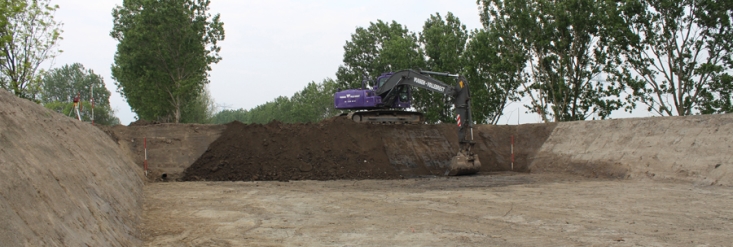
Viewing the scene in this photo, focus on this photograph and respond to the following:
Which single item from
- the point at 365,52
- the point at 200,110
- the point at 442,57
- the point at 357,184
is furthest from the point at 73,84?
the point at 357,184

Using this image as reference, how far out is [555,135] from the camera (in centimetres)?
2033

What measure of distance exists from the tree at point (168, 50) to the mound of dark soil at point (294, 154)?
16.7 metres

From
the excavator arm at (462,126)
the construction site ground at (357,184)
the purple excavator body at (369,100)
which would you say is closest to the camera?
the construction site ground at (357,184)

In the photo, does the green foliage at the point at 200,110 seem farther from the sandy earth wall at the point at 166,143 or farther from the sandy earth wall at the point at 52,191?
the sandy earth wall at the point at 52,191

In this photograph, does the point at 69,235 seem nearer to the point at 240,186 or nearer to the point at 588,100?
the point at 240,186

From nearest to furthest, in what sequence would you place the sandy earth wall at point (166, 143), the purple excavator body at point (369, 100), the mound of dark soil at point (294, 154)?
the sandy earth wall at point (166, 143), the mound of dark soil at point (294, 154), the purple excavator body at point (369, 100)

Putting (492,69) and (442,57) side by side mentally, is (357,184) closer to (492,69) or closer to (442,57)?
(492,69)

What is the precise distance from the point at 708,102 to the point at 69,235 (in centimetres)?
2843

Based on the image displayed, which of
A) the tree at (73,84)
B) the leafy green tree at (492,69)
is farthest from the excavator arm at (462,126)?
the tree at (73,84)

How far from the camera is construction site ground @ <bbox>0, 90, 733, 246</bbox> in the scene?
602 centimetres

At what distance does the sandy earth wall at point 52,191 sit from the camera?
13.0 ft

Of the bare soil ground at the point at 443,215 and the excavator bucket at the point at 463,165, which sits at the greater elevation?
the excavator bucket at the point at 463,165

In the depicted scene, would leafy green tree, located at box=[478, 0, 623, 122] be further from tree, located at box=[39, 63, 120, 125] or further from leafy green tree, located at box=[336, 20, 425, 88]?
tree, located at box=[39, 63, 120, 125]

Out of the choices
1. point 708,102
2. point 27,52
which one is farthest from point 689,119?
point 27,52
